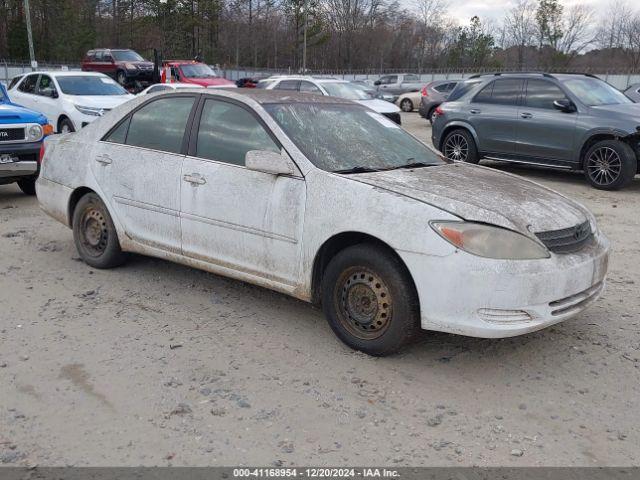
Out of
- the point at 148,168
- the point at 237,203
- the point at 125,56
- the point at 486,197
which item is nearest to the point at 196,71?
the point at 125,56

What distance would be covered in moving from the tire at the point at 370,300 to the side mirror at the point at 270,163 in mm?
692

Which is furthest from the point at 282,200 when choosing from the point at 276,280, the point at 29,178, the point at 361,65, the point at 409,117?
the point at 361,65

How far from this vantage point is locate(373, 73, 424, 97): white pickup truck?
34688 mm

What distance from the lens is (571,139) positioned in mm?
10117

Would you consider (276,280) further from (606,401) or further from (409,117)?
(409,117)

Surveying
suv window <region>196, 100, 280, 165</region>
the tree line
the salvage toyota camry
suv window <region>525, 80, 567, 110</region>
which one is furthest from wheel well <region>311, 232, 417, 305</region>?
the tree line

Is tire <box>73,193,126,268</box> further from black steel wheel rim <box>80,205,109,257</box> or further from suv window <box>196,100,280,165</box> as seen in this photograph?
suv window <box>196,100,280,165</box>

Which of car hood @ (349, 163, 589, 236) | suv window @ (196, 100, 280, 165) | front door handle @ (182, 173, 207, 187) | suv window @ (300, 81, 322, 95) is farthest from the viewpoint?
suv window @ (300, 81, 322, 95)

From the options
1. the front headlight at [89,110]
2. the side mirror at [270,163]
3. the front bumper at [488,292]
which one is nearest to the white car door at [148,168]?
the side mirror at [270,163]

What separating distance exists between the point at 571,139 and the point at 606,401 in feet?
24.3

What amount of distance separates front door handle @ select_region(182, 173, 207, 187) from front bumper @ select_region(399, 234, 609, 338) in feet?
5.75

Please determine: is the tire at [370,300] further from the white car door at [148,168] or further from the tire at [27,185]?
the tire at [27,185]

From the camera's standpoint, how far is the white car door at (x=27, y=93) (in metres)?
14.1

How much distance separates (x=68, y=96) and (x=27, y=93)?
1.62m
